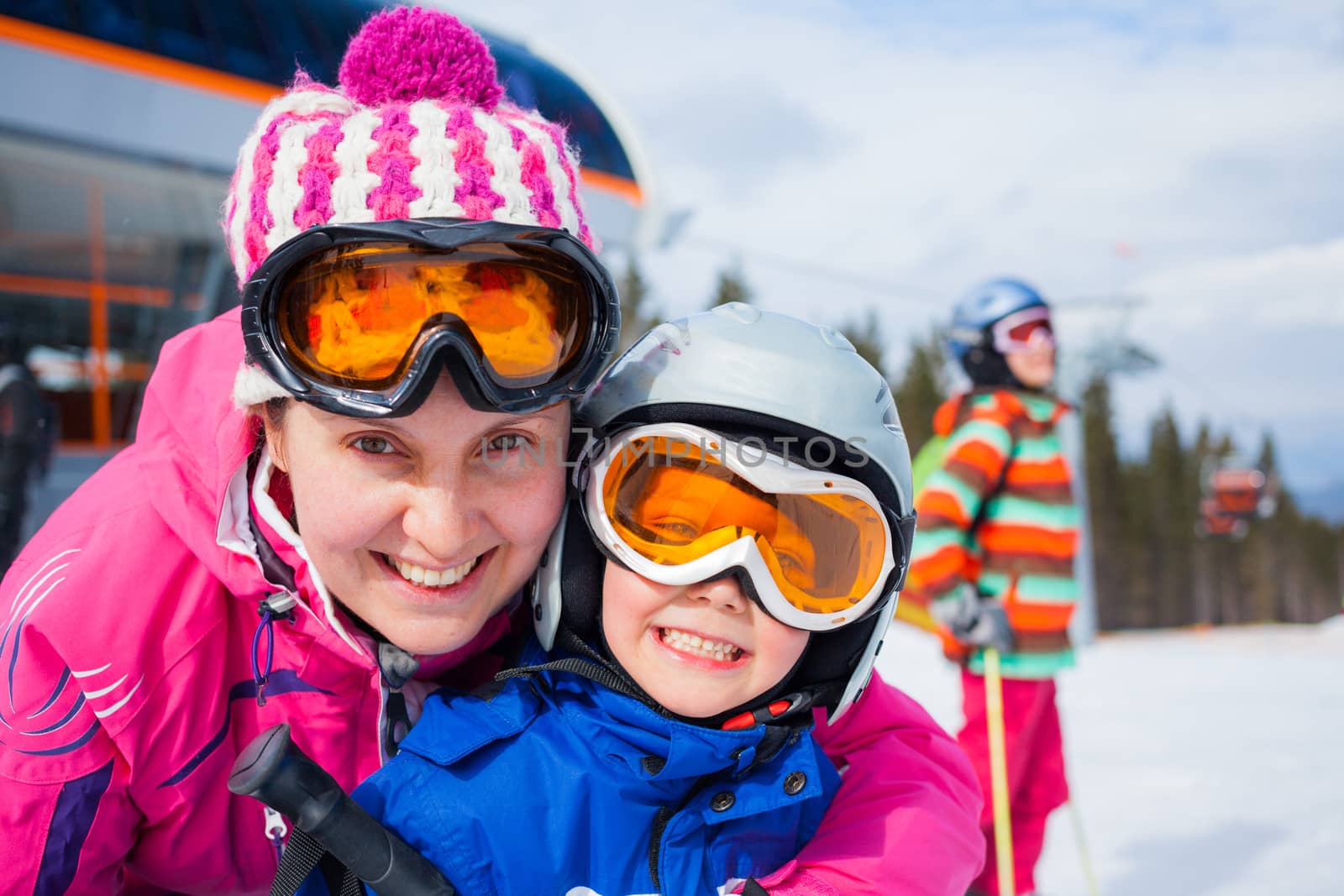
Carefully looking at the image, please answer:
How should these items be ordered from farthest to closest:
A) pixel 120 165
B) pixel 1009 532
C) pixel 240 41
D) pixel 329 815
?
1. pixel 240 41
2. pixel 120 165
3. pixel 1009 532
4. pixel 329 815

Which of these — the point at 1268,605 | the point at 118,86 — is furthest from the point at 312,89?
the point at 1268,605

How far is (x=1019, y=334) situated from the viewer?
4117mm

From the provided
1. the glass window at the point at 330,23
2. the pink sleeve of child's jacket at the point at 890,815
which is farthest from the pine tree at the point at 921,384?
the pink sleeve of child's jacket at the point at 890,815

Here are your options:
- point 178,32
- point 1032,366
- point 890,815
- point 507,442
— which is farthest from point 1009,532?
point 178,32

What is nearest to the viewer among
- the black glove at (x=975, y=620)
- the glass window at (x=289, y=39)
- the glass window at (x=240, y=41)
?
the black glove at (x=975, y=620)

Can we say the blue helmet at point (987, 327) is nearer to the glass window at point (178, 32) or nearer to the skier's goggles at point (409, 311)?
the skier's goggles at point (409, 311)

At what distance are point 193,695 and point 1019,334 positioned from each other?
11.5 ft

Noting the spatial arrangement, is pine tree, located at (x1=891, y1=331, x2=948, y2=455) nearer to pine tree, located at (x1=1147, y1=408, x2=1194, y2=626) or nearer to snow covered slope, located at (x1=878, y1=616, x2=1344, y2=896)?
pine tree, located at (x1=1147, y1=408, x2=1194, y2=626)

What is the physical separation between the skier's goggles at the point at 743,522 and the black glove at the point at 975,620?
7.68 feet

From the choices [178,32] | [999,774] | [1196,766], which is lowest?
[1196,766]

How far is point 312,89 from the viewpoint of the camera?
1.45m

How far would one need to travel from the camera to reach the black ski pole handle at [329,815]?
118 centimetres

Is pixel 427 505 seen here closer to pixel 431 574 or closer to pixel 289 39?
pixel 431 574

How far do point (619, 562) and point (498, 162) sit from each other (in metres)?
0.59
